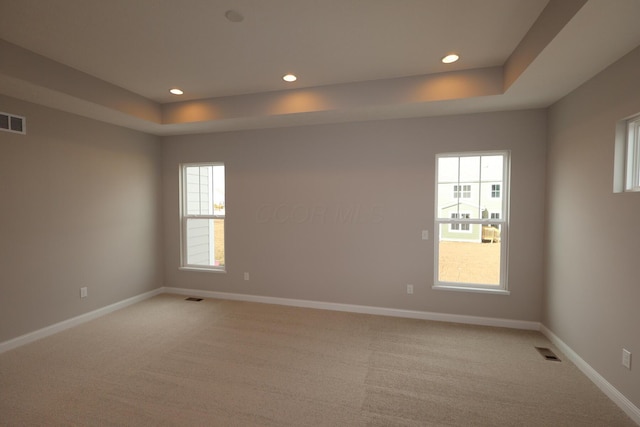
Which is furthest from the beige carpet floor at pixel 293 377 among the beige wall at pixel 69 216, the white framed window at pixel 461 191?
the white framed window at pixel 461 191

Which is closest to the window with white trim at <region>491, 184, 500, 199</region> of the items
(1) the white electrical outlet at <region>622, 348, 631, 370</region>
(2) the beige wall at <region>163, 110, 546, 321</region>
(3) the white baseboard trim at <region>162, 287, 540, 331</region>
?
(2) the beige wall at <region>163, 110, 546, 321</region>

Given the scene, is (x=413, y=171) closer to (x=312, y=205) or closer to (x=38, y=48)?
(x=312, y=205)

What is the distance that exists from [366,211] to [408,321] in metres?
1.49

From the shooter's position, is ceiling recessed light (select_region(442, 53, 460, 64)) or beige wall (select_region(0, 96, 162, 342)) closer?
ceiling recessed light (select_region(442, 53, 460, 64))

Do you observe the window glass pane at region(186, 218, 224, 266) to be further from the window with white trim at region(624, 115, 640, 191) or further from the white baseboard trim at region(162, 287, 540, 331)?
the window with white trim at region(624, 115, 640, 191)

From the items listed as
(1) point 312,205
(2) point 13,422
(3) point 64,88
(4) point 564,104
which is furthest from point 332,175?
(2) point 13,422

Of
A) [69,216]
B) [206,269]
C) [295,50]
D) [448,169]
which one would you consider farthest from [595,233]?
[69,216]

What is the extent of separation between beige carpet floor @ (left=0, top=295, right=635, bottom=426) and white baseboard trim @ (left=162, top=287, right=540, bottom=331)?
0.45 feet

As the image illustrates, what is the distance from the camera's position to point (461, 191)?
3.59 meters

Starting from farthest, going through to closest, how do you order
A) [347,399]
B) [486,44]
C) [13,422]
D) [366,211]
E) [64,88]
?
[366,211] → [64,88] → [486,44] → [347,399] → [13,422]

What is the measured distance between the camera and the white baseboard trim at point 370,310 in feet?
11.2

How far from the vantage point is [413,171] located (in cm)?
364

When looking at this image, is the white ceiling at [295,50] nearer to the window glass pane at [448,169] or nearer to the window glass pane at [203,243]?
the window glass pane at [448,169]

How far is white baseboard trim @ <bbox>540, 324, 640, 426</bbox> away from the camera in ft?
6.52
